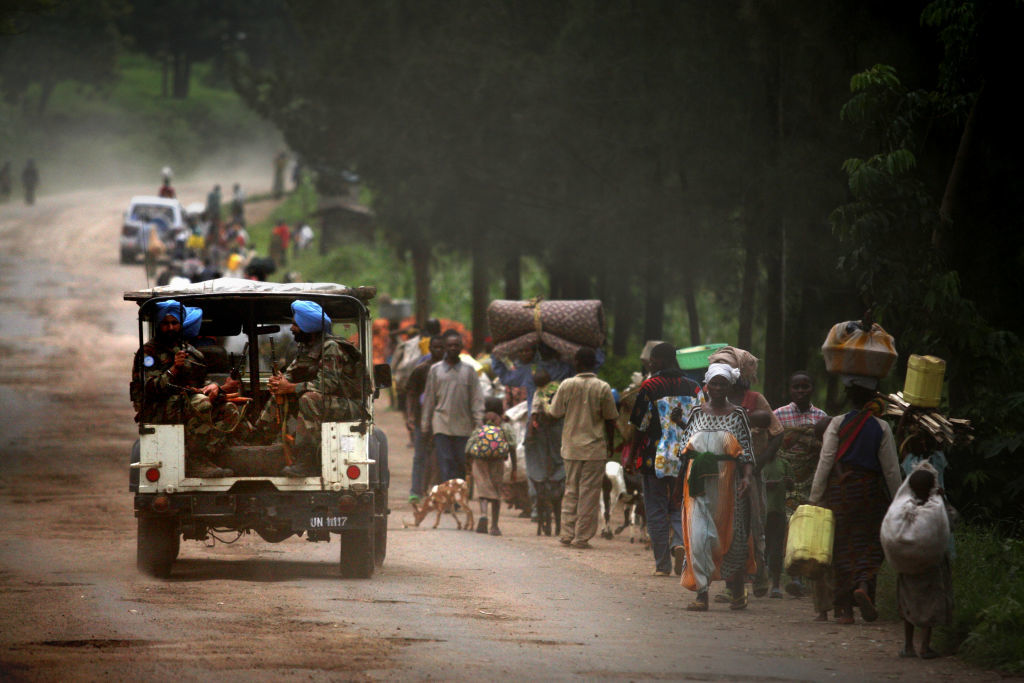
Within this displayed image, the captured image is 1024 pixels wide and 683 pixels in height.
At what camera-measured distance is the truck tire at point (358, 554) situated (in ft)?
40.4

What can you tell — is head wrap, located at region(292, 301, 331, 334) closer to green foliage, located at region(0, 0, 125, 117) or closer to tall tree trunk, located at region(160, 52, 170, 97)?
green foliage, located at region(0, 0, 125, 117)

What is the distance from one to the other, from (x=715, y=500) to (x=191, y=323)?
4.28m

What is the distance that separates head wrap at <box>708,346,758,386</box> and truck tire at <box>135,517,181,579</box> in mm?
4570

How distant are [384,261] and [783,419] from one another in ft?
163

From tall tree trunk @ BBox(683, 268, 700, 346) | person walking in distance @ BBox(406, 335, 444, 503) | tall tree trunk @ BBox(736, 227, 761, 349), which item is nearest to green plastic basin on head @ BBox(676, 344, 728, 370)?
person walking in distance @ BBox(406, 335, 444, 503)

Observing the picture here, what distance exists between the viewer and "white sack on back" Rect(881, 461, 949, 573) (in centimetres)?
937

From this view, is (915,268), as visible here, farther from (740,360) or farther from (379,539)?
(379,539)

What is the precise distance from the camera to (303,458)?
39.4 ft

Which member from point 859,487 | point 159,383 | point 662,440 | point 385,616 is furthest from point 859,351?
point 159,383

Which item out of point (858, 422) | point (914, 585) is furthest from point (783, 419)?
point (914, 585)

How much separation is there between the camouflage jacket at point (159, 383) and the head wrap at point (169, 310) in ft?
0.70

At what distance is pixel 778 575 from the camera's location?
1276 centimetres

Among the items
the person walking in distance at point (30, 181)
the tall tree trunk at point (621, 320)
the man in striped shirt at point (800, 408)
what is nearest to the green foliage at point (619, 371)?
the tall tree trunk at point (621, 320)

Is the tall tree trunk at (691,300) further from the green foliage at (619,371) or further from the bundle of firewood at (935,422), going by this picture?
the bundle of firewood at (935,422)
